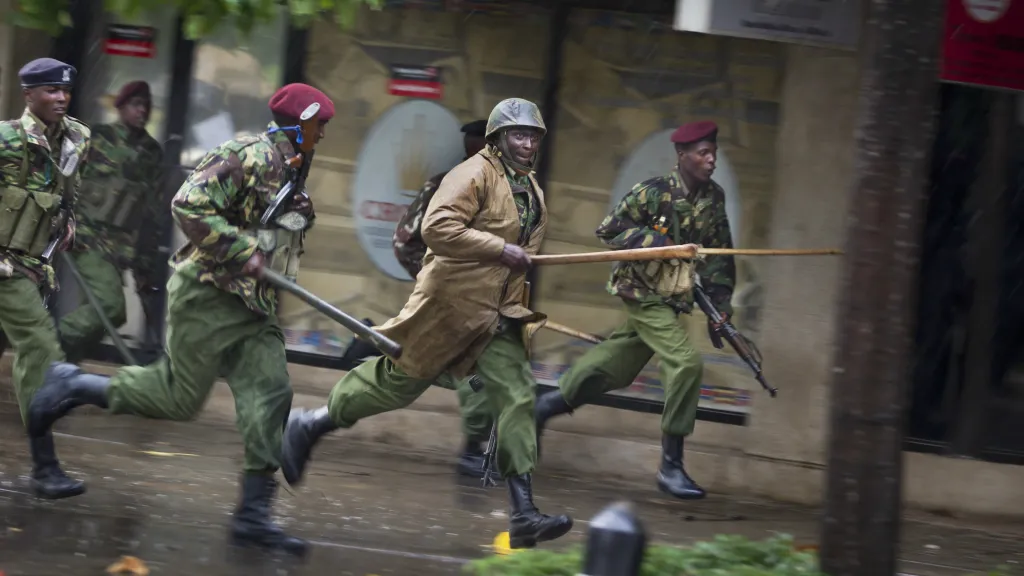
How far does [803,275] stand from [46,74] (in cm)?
400

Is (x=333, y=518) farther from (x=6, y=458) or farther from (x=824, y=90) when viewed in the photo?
(x=824, y=90)

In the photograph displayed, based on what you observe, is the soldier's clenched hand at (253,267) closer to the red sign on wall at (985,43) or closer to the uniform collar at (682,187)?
the uniform collar at (682,187)

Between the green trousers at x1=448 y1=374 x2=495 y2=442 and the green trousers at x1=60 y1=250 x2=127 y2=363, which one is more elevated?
the green trousers at x1=60 y1=250 x2=127 y2=363

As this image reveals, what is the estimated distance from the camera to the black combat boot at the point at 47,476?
20.7 feet

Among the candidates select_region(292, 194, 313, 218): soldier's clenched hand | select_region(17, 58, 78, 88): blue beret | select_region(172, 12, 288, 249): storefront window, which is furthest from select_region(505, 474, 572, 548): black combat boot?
select_region(172, 12, 288, 249): storefront window

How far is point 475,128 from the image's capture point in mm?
8000

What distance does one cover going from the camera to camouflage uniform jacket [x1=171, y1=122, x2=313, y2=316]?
561cm

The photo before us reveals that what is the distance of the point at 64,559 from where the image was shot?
544cm

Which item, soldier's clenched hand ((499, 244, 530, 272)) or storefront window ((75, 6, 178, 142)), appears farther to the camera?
storefront window ((75, 6, 178, 142))

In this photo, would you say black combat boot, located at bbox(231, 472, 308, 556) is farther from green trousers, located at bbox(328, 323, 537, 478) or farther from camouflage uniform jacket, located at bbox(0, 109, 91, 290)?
camouflage uniform jacket, located at bbox(0, 109, 91, 290)

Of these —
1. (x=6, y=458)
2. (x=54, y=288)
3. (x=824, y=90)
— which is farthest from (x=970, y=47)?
(x=6, y=458)

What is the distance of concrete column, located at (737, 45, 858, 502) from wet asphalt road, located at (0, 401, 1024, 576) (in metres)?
0.30

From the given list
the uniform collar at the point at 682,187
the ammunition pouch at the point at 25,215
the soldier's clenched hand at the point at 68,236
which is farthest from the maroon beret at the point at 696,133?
the ammunition pouch at the point at 25,215

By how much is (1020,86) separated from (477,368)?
10.6ft
